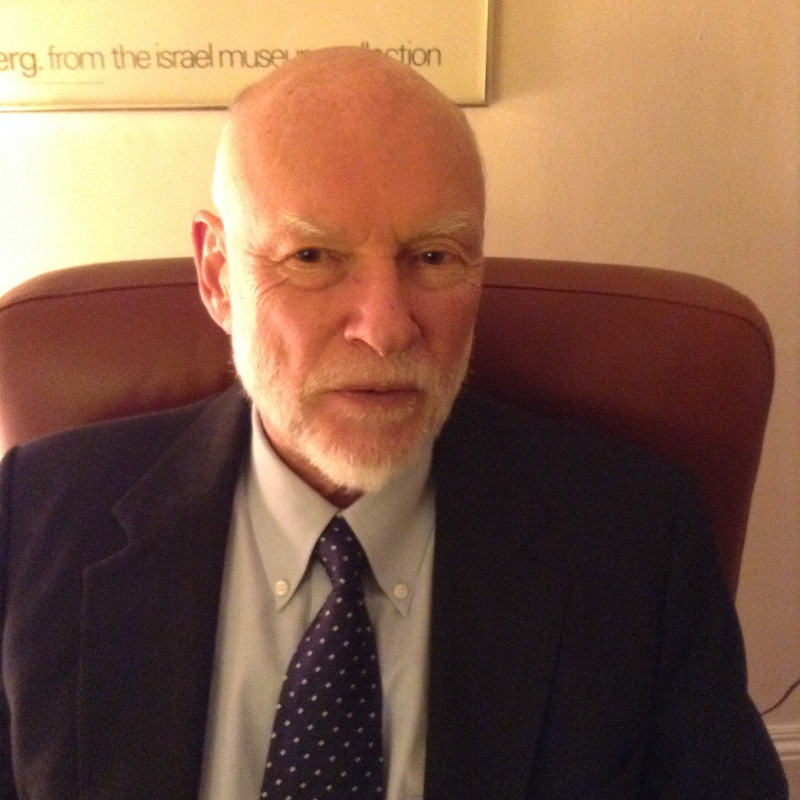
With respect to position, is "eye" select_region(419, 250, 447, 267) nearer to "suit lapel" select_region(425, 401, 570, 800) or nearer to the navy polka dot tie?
"suit lapel" select_region(425, 401, 570, 800)

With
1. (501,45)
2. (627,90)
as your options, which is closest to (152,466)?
(501,45)

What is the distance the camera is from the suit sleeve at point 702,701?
2.71ft

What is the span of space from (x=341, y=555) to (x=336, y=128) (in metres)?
0.46

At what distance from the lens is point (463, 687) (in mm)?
809

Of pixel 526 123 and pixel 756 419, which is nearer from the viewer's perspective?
pixel 756 419

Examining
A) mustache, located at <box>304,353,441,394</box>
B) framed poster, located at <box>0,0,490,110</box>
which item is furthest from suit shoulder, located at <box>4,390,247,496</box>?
framed poster, located at <box>0,0,490,110</box>

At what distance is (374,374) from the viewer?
2.55 feet

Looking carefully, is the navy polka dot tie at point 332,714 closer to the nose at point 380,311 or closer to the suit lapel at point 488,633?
the suit lapel at point 488,633

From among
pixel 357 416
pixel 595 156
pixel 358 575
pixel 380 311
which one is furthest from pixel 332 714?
pixel 595 156

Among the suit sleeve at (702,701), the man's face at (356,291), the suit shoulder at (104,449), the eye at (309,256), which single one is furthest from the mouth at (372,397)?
the suit sleeve at (702,701)

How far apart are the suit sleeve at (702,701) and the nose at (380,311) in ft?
1.30

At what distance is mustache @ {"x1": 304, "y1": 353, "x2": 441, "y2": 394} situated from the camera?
2.55ft

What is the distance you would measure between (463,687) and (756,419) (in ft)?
1.52

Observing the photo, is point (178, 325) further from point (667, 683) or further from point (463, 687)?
point (667, 683)
